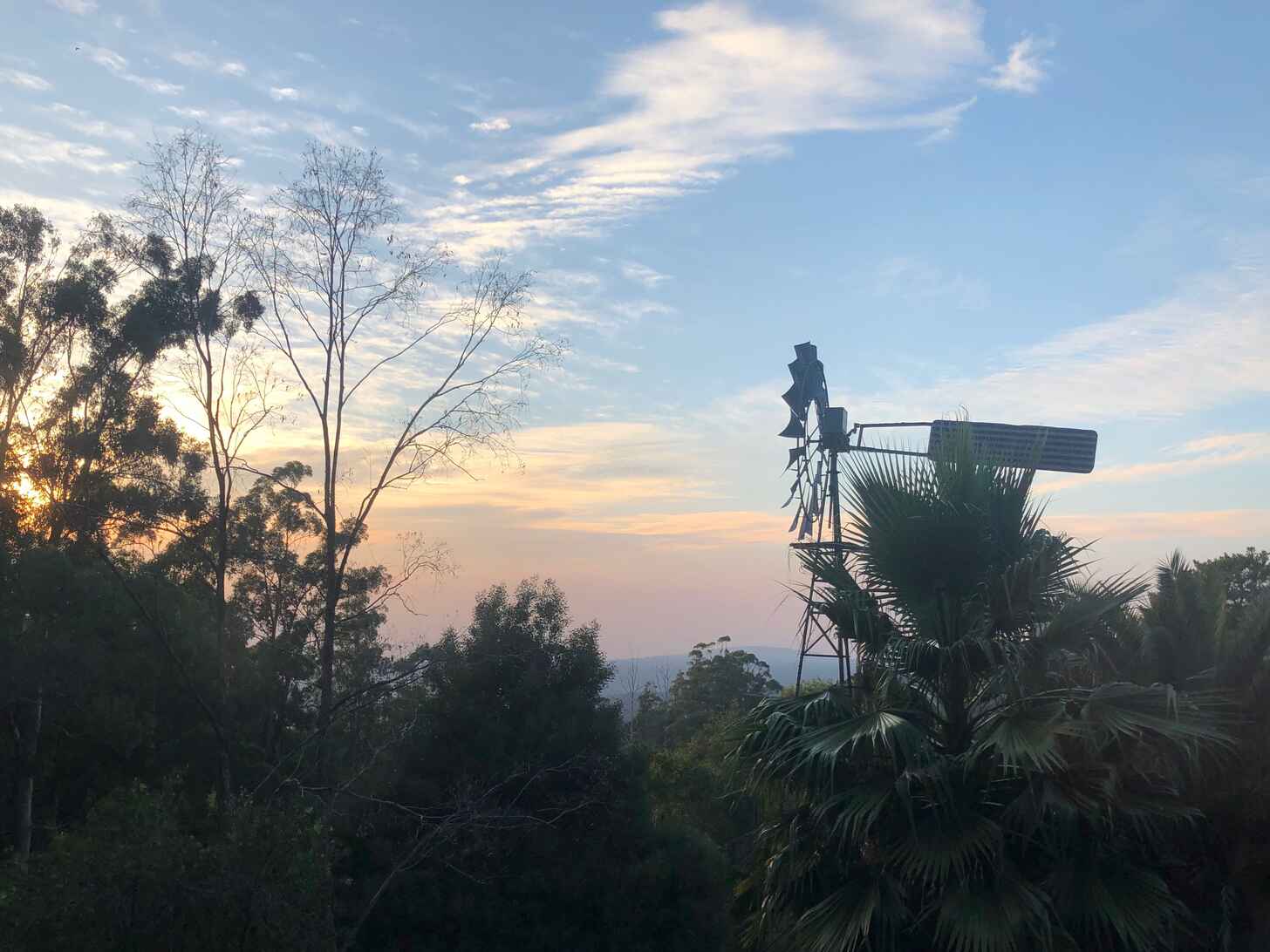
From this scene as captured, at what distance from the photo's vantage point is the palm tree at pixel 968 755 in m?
7.68

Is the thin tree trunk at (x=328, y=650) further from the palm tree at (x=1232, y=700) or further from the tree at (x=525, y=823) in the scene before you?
the palm tree at (x=1232, y=700)

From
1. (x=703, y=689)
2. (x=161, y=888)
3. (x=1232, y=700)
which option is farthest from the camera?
(x=703, y=689)

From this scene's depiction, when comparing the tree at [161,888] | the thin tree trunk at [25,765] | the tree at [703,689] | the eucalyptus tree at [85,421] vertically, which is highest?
the eucalyptus tree at [85,421]

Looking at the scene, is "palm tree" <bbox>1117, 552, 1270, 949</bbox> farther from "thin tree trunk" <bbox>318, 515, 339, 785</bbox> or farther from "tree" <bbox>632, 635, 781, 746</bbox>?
"tree" <bbox>632, 635, 781, 746</bbox>

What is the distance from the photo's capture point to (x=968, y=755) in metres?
8.16

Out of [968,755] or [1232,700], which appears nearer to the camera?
[968,755]

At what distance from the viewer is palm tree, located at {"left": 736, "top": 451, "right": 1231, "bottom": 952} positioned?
7676mm

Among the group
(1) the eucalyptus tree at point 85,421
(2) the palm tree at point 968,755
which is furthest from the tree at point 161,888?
(1) the eucalyptus tree at point 85,421

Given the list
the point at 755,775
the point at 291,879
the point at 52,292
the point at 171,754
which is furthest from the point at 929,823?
the point at 52,292

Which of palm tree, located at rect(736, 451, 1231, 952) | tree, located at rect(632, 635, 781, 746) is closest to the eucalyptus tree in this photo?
palm tree, located at rect(736, 451, 1231, 952)

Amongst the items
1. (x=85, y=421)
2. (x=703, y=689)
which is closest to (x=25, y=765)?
(x=85, y=421)

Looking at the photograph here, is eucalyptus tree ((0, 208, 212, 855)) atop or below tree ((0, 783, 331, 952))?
atop

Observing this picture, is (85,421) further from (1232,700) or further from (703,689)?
(703,689)

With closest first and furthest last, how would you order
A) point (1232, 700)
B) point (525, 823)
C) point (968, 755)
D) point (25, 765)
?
point (968, 755) → point (1232, 700) → point (525, 823) → point (25, 765)
